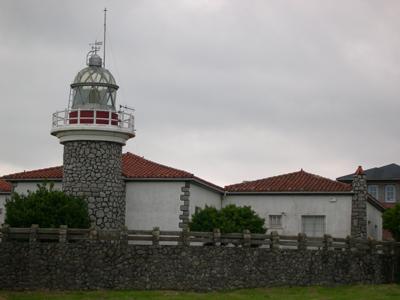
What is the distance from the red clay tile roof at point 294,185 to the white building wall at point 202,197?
3.04ft

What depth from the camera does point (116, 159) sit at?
36.0 meters

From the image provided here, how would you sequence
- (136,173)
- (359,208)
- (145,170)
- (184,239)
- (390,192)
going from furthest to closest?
(390,192) → (359,208) → (145,170) → (136,173) → (184,239)

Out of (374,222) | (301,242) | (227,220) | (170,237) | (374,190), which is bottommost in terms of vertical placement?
(301,242)

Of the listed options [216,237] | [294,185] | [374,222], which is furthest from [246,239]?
[374,222]

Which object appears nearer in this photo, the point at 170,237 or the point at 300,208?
the point at 170,237

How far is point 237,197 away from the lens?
41.2 metres

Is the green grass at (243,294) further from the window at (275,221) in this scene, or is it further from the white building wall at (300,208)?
the window at (275,221)

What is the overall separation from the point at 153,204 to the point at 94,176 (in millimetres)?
3135

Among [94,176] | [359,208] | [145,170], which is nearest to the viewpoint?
[94,176]

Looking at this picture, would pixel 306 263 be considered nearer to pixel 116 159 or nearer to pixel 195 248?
pixel 195 248

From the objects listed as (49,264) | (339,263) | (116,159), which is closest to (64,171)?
(116,159)

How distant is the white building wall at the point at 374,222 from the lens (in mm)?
42750

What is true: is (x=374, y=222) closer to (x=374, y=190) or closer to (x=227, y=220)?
(x=227, y=220)

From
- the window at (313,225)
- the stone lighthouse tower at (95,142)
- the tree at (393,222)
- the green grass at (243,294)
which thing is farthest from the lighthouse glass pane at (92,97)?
the tree at (393,222)
